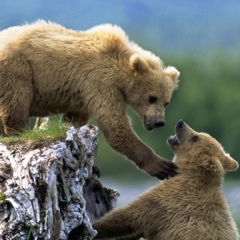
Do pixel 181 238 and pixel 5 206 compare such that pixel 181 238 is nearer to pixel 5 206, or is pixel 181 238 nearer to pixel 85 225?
pixel 85 225

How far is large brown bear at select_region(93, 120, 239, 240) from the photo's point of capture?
32.2 ft

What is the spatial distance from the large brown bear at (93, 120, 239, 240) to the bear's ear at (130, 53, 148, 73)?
1.68m

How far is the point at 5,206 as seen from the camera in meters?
8.52

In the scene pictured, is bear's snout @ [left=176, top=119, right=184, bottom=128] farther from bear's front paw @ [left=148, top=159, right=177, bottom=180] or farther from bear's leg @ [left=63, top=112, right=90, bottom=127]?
bear's leg @ [left=63, top=112, right=90, bottom=127]

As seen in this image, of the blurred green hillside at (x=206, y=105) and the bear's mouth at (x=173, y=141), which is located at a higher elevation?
the blurred green hillside at (x=206, y=105)

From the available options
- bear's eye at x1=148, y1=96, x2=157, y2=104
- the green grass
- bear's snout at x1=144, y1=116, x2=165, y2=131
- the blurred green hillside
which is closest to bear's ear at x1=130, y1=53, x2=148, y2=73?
bear's eye at x1=148, y1=96, x2=157, y2=104

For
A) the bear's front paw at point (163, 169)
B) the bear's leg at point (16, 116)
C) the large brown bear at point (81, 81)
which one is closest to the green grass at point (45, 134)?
the bear's leg at point (16, 116)

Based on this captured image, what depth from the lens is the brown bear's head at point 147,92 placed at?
11359 millimetres

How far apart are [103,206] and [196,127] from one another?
24.6 m

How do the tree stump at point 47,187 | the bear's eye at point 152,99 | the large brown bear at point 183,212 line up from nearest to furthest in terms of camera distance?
the tree stump at point 47,187, the large brown bear at point 183,212, the bear's eye at point 152,99

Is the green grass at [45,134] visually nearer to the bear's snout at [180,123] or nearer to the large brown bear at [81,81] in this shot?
the large brown bear at [81,81]

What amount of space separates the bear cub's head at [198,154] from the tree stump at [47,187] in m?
1.37

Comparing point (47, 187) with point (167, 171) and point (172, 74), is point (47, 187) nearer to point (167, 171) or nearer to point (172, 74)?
point (167, 171)

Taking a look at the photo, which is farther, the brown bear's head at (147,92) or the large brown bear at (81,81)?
the brown bear's head at (147,92)
